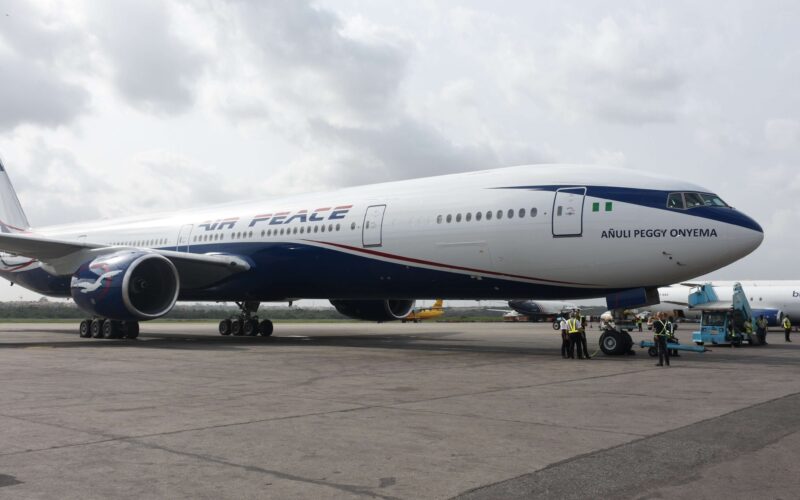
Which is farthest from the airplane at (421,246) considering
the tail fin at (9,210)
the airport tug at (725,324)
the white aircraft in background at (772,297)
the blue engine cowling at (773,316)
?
the blue engine cowling at (773,316)

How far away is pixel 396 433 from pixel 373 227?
1143cm

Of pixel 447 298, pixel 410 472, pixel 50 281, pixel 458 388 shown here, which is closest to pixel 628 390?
pixel 458 388

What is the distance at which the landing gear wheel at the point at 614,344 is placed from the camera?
50.4ft

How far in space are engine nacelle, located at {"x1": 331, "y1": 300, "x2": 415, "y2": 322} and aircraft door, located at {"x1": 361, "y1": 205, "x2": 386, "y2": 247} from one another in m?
5.40

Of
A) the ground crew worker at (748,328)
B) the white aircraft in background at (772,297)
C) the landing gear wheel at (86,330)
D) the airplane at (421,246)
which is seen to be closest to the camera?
the airplane at (421,246)

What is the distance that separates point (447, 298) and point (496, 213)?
280 centimetres

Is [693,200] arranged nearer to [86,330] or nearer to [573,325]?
[573,325]

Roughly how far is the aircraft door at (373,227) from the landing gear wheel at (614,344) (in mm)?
5854

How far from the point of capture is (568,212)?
1438cm

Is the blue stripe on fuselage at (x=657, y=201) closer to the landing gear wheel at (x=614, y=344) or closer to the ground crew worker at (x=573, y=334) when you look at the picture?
the ground crew worker at (x=573, y=334)

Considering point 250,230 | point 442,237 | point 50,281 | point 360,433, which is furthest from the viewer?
point 50,281

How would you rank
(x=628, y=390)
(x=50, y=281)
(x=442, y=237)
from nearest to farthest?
1. (x=628, y=390)
2. (x=442, y=237)
3. (x=50, y=281)

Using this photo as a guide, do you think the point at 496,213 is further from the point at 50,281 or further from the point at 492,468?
the point at 50,281

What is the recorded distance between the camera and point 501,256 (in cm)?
1510
